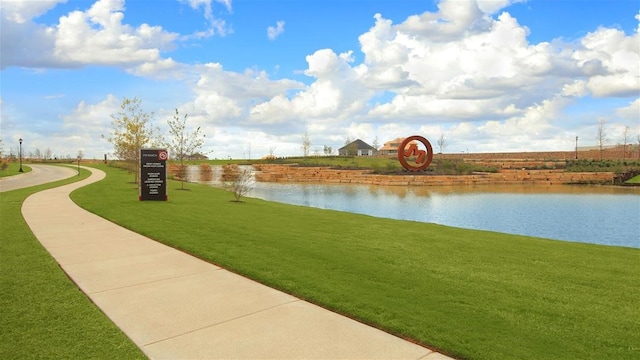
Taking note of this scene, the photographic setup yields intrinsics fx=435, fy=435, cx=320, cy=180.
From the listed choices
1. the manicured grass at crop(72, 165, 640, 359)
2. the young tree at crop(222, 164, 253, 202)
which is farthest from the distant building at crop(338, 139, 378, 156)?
the manicured grass at crop(72, 165, 640, 359)

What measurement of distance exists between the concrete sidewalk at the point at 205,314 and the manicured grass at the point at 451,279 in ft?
1.22

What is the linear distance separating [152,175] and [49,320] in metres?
14.9

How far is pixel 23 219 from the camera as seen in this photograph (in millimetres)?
12969

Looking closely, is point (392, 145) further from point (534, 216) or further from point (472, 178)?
point (534, 216)

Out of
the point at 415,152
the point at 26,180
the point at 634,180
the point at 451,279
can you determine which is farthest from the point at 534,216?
the point at 634,180

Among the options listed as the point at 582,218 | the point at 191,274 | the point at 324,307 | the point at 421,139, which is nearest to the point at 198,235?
the point at 191,274

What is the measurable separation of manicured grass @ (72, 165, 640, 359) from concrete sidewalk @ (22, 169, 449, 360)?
1.22 ft

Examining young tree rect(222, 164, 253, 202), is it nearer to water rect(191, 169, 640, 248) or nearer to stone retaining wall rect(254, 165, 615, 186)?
water rect(191, 169, 640, 248)

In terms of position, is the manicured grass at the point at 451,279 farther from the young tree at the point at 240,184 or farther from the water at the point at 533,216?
the young tree at the point at 240,184

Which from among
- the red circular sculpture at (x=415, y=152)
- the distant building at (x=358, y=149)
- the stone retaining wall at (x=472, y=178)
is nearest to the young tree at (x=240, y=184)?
the stone retaining wall at (x=472, y=178)

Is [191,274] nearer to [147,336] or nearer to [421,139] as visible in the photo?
[147,336]

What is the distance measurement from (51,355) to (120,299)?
1.70m

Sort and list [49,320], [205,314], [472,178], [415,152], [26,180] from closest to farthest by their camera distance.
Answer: [49,320] → [205,314] → [26,180] → [472,178] → [415,152]

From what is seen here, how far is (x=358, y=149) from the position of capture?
130875mm
